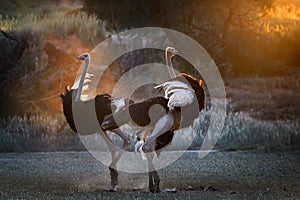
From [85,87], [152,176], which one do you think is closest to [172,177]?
[152,176]

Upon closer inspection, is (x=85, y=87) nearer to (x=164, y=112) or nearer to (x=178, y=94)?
(x=164, y=112)

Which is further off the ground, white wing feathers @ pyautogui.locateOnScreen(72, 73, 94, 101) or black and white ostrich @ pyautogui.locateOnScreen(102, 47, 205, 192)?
white wing feathers @ pyautogui.locateOnScreen(72, 73, 94, 101)

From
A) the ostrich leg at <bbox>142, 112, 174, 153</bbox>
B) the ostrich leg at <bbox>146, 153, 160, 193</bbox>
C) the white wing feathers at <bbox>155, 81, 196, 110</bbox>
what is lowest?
the ostrich leg at <bbox>146, 153, 160, 193</bbox>

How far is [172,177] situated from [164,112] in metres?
2.00

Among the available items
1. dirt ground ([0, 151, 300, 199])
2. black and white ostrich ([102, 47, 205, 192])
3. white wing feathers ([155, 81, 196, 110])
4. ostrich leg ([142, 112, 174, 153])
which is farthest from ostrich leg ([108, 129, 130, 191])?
white wing feathers ([155, 81, 196, 110])

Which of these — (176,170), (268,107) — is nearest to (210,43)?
(268,107)

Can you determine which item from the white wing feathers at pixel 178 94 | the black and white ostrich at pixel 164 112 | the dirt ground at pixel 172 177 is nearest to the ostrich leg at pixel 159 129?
the black and white ostrich at pixel 164 112

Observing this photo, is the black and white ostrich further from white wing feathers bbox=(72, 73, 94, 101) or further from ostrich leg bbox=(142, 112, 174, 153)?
white wing feathers bbox=(72, 73, 94, 101)

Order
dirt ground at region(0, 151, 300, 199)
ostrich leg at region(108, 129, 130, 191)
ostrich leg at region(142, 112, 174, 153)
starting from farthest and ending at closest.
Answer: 1. ostrich leg at region(108, 129, 130, 191)
2. ostrich leg at region(142, 112, 174, 153)
3. dirt ground at region(0, 151, 300, 199)

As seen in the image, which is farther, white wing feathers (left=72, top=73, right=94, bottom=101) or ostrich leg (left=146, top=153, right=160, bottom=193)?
white wing feathers (left=72, top=73, right=94, bottom=101)

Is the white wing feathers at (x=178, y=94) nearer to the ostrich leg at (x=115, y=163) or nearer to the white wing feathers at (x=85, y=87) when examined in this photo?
the ostrich leg at (x=115, y=163)

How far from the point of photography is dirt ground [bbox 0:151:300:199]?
32.1ft

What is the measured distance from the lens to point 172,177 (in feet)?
38.6

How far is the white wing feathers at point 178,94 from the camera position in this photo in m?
9.80
